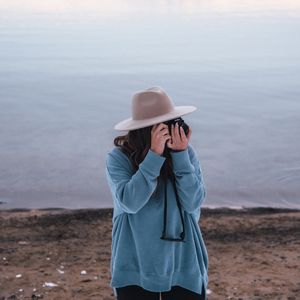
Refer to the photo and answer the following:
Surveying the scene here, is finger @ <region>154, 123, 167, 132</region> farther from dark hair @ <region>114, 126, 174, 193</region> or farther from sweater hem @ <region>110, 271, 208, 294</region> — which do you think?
sweater hem @ <region>110, 271, 208, 294</region>

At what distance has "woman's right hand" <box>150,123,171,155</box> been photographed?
303 centimetres

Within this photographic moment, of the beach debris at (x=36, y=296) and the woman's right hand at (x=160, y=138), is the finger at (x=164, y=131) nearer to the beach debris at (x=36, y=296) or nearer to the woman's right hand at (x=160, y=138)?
the woman's right hand at (x=160, y=138)

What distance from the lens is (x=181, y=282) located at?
3.16 m

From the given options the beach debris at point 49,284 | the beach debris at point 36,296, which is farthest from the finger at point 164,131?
the beach debris at point 49,284

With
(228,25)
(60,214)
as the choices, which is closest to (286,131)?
(60,214)

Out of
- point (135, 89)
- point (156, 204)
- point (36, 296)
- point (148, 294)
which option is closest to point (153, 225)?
point (156, 204)

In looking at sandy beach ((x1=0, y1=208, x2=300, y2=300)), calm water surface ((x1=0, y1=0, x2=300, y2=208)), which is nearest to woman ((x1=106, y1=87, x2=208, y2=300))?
sandy beach ((x1=0, y1=208, x2=300, y2=300))

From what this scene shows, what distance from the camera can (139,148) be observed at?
312cm

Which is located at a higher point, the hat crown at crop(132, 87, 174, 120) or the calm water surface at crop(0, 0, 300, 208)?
the hat crown at crop(132, 87, 174, 120)

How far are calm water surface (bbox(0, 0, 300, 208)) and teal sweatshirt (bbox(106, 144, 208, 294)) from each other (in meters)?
5.83

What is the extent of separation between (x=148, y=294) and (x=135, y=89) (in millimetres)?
12376

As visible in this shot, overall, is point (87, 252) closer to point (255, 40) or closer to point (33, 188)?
point (33, 188)

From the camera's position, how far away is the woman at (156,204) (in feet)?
9.92

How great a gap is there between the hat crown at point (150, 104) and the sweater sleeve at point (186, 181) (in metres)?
0.23
